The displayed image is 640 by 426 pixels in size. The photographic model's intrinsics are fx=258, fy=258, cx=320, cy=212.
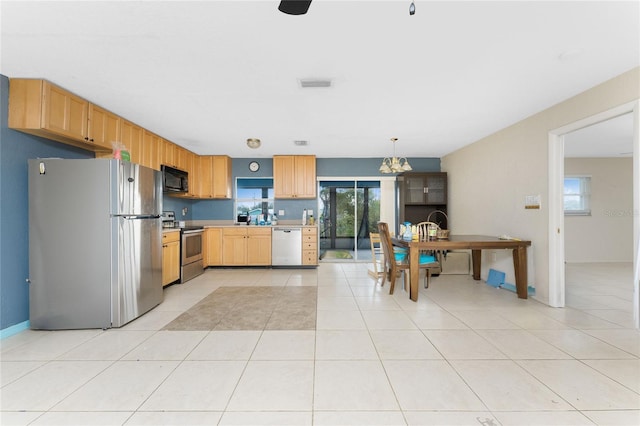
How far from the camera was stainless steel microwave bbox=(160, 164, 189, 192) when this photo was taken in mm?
4367

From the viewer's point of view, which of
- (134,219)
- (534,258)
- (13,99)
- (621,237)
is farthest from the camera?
(621,237)

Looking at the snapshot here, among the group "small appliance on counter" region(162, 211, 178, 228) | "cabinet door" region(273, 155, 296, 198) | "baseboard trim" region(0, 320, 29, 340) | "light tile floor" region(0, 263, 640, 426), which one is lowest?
"light tile floor" region(0, 263, 640, 426)

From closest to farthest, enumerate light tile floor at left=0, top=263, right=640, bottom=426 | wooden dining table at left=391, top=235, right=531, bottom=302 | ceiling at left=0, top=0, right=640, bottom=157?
light tile floor at left=0, top=263, right=640, bottom=426
ceiling at left=0, top=0, right=640, bottom=157
wooden dining table at left=391, top=235, right=531, bottom=302

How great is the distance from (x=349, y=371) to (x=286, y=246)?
3.72m

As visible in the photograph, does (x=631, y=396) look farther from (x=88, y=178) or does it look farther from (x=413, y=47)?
(x=88, y=178)

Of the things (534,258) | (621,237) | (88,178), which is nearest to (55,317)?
(88,178)

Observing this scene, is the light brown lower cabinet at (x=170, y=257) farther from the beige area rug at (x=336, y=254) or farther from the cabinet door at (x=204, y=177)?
the beige area rug at (x=336, y=254)

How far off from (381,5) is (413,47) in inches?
21.0

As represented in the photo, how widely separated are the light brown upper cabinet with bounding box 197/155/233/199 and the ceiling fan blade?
481cm

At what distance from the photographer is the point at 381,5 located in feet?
5.35

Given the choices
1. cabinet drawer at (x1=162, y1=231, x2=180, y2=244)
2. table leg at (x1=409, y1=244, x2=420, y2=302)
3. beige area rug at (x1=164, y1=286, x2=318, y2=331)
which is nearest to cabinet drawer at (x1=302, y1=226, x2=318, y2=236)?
beige area rug at (x1=164, y1=286, x2=318, y2=331)

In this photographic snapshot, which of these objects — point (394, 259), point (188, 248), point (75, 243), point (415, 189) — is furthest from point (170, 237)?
point (415, 189)

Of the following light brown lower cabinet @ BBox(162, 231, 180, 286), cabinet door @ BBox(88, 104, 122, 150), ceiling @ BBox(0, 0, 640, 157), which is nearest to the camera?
ceiling @ BBox(0, 0, 640, 157)

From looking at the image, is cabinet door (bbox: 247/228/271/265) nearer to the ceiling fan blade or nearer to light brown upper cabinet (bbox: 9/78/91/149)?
light brown upper cabinet (bbox: 9/78/91/149)
